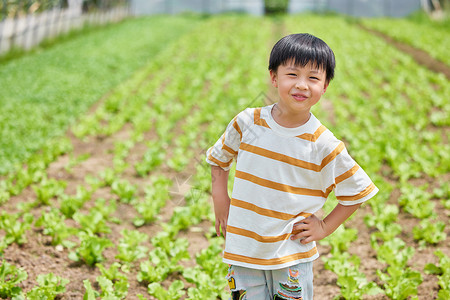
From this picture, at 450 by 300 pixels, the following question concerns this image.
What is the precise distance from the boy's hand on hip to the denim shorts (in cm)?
12

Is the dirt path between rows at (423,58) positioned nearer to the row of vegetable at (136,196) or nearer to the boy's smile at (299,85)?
the row of vegetable at (136,196)

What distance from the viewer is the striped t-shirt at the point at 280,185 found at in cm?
189

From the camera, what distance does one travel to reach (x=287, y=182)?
1909mm

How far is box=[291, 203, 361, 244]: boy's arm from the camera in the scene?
6.36 feet

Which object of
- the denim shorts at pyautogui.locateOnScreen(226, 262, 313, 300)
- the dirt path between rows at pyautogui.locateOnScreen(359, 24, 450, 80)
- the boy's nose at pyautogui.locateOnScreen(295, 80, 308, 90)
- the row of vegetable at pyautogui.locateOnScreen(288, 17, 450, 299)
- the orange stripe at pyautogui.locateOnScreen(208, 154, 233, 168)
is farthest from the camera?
the dirt path between rows at pyautogui.locateOnScreen(359, 24, 450, 80)

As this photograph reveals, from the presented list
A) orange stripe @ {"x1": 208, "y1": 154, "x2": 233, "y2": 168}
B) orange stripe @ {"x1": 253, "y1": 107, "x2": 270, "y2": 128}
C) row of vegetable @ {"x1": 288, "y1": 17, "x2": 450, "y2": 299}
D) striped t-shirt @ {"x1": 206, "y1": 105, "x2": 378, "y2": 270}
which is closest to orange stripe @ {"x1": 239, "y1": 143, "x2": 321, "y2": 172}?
striped t-shirt @ {"x1": 206, "y1": 105, "x2": 378, "y2": 270}

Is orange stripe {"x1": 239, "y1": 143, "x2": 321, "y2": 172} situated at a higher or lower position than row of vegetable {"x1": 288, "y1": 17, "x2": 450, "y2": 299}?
higher

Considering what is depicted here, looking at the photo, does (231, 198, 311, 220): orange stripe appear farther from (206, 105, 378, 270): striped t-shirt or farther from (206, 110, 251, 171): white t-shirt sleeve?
(206, 110, 251, 171): white t-shirt sleeve

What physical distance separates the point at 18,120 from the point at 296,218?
6.00 metres

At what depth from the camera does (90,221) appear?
3.88 m

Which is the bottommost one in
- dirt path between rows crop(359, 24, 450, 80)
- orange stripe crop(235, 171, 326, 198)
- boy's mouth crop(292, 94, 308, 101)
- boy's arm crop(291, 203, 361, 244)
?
dirt path between rows crop(359, 24, 450, 80)

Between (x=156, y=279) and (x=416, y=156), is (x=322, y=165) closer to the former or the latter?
(x=156, y=279)

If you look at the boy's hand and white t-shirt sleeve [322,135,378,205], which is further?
the boy's hand

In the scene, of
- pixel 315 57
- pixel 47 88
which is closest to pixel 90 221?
pixel 315 57
